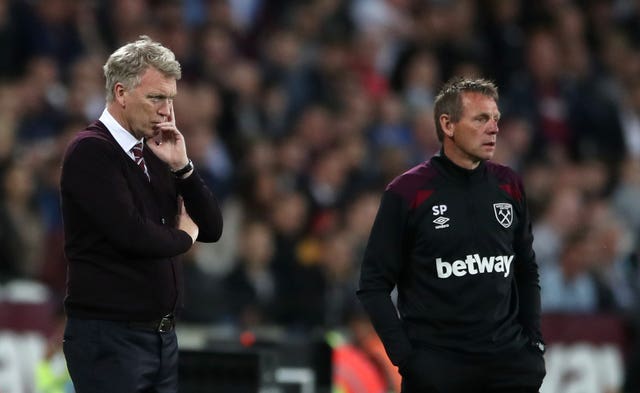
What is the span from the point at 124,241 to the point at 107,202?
0.53 ft

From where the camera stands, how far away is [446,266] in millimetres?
5789

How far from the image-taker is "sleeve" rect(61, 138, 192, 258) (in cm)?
518

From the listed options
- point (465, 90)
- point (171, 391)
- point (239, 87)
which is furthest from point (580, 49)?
point (171, 391)

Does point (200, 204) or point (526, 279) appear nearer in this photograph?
point (200, 204)

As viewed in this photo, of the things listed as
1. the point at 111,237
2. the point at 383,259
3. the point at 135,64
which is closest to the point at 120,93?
the point at 135,64

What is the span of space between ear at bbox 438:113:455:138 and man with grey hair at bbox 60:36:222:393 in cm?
119

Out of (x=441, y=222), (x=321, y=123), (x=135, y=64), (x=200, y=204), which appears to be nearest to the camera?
(x=135, y=64)

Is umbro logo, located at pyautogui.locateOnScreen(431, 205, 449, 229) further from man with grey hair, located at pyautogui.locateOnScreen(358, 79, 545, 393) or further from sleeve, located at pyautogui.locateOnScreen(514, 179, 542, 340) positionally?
sleeve, located at pyautogui.locateOnScreen(514, 179, 542, 340)

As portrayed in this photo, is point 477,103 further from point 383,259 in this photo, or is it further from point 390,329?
point 390,329

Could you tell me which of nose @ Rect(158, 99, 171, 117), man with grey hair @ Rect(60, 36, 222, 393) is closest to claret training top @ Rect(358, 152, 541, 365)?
man with grey hair @ Rect(60, 36, 222, 393)

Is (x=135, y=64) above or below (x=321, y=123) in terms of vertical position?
above

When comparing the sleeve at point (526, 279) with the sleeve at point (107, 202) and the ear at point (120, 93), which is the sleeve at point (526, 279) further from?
the ear at point (120, 93)

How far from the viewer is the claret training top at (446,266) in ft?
19.0

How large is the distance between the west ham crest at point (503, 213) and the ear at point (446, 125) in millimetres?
367
